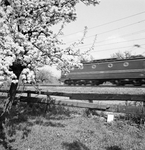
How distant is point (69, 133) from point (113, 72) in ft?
57.7

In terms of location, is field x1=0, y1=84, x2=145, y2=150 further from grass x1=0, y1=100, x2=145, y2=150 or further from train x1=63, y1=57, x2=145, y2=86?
train x1=63, y1=57, x2=145, y2=86

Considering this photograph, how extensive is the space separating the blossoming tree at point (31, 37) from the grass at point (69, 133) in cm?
112

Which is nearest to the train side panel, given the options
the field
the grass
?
the field

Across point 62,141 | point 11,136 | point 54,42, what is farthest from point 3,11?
point 62,141

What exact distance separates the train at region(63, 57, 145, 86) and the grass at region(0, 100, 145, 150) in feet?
43.9

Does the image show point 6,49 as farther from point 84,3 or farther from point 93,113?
point 93,113

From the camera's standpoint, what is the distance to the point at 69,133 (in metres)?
4.53

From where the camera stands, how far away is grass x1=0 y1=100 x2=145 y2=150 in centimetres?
381

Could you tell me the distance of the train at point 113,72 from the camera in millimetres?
18609

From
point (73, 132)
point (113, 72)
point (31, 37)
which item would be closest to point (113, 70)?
point (113, 72)

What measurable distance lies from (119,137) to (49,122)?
2.69 metres

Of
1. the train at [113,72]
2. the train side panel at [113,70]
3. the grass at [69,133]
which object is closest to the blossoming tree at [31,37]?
the grass at [69,133]

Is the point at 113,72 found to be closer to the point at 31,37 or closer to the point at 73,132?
the point at 73,132

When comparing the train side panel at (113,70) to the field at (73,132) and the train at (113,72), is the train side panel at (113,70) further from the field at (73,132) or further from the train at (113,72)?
the field at (73,132)
